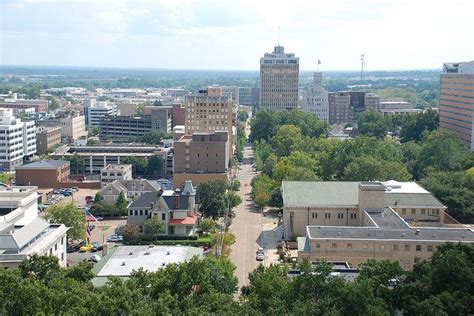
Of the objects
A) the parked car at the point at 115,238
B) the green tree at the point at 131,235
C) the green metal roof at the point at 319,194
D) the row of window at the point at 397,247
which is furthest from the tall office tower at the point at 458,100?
the green tree at the point at 131,235

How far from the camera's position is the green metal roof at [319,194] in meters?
67.7

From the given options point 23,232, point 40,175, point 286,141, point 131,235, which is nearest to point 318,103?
point 286,141

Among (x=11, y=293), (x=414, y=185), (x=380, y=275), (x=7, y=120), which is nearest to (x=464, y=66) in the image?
(x=414, y=185)

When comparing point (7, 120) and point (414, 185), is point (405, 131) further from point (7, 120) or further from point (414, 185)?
point (7, 120)

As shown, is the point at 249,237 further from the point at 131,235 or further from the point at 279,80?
the point at 279,80

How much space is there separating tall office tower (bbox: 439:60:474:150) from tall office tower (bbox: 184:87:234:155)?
138 feet

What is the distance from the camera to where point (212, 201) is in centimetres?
7531

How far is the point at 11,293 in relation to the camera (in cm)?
3694

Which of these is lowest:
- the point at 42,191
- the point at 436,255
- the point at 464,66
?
the point at 42,191

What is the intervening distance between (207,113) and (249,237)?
46558mm

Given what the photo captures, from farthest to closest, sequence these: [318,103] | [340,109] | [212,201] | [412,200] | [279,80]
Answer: [340,109] < [318,103] < [279,80] < [212,201] < [412,200]

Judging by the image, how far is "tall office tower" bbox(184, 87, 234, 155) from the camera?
114 m

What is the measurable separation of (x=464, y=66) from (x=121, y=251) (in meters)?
91.0

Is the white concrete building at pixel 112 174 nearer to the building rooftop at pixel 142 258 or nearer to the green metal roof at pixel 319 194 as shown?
the green metal roof at pixel 319 194
